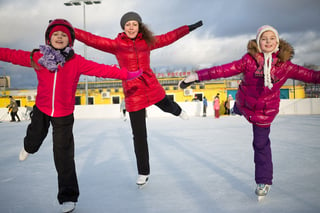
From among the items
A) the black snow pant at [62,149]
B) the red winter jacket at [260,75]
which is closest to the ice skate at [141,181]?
the black snow pant at [62,149]

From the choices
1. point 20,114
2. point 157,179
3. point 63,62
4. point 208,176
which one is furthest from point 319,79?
point 20,114

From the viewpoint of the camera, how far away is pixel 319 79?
1895 millimetres

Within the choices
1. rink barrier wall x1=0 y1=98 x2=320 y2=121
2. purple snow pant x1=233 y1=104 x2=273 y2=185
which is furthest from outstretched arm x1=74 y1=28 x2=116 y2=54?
rink barrier wall x1=0 y1=98 x2=320 y2=121

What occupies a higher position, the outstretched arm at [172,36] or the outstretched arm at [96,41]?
the outstretched arm at [172,36]

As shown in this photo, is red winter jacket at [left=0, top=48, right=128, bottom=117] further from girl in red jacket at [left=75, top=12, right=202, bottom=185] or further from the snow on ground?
the snow on ground

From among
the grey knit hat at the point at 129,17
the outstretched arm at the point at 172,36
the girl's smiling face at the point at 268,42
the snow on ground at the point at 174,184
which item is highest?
the grey knit hat at the point at 129,17

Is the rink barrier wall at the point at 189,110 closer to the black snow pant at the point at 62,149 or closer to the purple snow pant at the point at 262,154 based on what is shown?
the purple snow pant at the point at 262,154

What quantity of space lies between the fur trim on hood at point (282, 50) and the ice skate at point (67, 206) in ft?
6.23

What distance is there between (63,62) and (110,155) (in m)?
2.47

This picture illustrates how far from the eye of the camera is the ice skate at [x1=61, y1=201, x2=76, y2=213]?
6.00 feet

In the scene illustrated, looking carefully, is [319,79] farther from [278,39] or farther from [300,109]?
[300,109]

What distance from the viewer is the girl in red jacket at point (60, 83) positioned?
6.05 feet

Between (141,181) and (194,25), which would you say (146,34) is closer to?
(194,25)

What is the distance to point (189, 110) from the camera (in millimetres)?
18016
